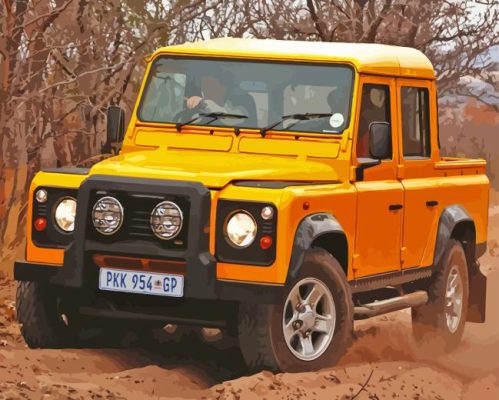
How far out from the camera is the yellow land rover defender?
8414mm

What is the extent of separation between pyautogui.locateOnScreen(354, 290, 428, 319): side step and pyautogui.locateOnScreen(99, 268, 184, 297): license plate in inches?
59.7

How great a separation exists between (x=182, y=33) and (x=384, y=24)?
6.04 m

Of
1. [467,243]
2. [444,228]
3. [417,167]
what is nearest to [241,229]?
[417,167]

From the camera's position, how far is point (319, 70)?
986 centimetres

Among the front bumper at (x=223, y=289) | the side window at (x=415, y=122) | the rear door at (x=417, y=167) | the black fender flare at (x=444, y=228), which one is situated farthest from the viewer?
the black fender flare at (x=444, y=228)

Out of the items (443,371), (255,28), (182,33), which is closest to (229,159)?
(443,371)

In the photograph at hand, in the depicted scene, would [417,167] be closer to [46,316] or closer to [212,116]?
[212,116]

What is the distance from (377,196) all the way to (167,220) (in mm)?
1786

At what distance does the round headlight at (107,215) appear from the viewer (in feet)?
28.5

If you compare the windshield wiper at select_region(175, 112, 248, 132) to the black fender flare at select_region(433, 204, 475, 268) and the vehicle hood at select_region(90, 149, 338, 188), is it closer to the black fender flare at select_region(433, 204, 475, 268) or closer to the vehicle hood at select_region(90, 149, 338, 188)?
the vehicle hood at select_region(90, 149, 338, 188)

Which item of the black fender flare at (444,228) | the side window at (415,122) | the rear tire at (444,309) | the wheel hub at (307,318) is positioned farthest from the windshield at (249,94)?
the rear tire at (444,309)

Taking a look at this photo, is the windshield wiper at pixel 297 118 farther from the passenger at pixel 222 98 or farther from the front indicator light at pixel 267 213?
the front indicator light at pixel 267 213

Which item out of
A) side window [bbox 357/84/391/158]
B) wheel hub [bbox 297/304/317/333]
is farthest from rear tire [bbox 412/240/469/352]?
wheel hub [bbox 297/304/317/333]

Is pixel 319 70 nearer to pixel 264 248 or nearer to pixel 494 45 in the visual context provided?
pixel 264 248
